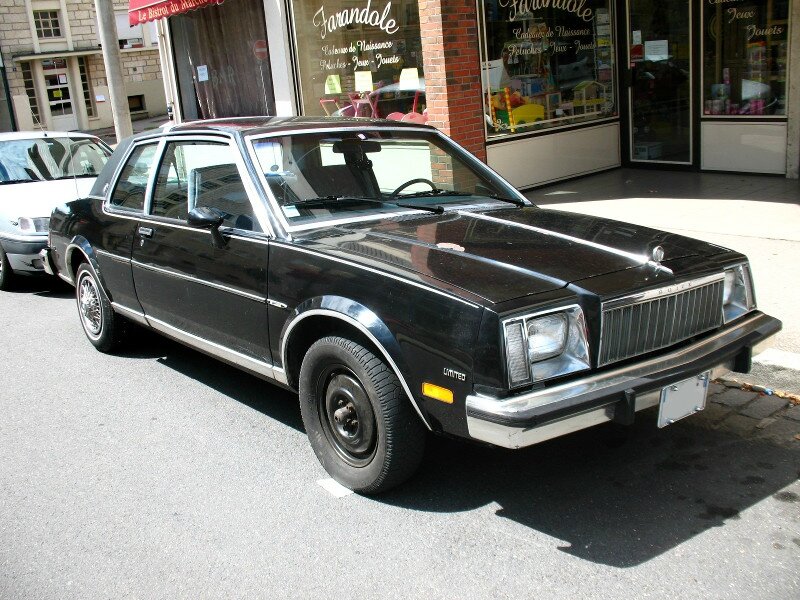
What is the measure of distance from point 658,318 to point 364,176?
2.01 m

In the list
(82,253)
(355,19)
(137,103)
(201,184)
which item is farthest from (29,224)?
(137,103)

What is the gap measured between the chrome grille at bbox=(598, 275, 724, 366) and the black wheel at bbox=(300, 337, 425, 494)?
91cm

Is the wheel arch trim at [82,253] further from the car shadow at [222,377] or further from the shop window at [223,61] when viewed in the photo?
the shop window at [223,61]

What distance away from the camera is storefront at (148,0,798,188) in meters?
10.3

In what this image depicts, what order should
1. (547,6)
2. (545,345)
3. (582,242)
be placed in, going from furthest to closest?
(547,6) < (582,242) < (545,345)

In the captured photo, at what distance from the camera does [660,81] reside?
11.8m

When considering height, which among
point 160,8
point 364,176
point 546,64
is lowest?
point 364,176

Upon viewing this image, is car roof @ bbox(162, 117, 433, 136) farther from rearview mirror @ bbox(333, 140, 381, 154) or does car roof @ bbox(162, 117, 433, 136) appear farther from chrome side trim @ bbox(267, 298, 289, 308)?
chrome side trim @ bbox(267, 298, 289, 308)

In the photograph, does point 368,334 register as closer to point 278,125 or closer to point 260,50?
point 278,125

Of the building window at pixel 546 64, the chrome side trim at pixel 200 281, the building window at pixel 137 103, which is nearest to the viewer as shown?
the chrome side trim at pixel 200 281

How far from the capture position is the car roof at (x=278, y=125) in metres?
5.04

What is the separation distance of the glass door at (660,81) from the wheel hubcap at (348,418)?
876 centimetres

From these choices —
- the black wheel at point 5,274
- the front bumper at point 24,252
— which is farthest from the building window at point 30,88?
the front bumper at point 24,252

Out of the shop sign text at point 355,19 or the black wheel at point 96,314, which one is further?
the shop sign text at point 355,19
